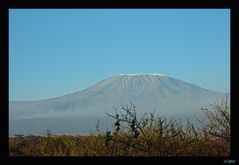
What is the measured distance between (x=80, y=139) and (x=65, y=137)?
5.1 inches

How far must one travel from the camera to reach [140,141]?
3664 millimetres

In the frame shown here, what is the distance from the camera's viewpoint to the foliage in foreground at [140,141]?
11.1 feet

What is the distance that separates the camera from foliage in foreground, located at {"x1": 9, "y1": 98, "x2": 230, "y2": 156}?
339 centimetres
